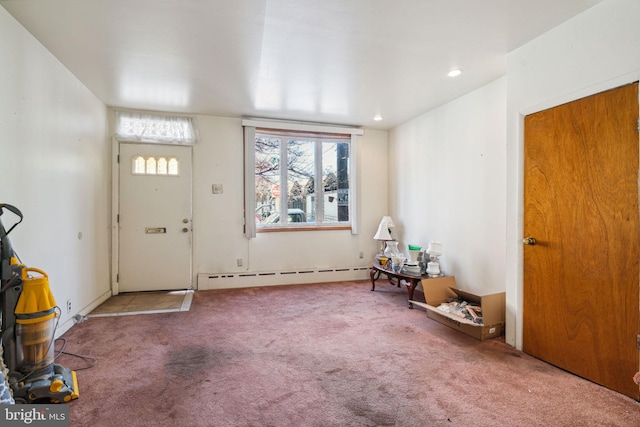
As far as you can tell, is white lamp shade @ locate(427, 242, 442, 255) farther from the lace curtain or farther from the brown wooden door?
the lace curtain

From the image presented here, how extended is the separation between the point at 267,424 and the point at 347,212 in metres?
3.67

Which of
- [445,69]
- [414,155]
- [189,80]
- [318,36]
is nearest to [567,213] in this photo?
[445,69]

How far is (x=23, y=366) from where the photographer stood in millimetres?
1805

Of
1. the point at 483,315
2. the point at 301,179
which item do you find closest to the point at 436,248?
the point at 483,315

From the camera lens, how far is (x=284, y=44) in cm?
247

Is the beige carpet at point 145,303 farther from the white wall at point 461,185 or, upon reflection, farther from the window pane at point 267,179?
the white wall at point 461,185

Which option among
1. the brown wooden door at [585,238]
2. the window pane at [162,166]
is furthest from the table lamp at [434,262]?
the window pane at [162,166]

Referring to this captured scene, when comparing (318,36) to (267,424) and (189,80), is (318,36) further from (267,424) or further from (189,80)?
(267,424)

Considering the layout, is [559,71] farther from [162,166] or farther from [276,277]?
[162,166]

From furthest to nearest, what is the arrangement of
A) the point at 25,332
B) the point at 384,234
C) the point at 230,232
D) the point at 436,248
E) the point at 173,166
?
the point at 384,234 < the point at 230,232 < the point at 173,166 < the point at 436,248 < the point at 25,332

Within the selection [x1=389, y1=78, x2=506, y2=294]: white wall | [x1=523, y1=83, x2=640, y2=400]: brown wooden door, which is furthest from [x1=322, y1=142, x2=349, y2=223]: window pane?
[x1=523, y1=83, x2=640, y2=400]: brown wooden door

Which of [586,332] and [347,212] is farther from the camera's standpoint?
[347,212]

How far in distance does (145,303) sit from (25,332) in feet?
6.41

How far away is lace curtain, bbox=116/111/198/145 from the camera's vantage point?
4.06 metres
